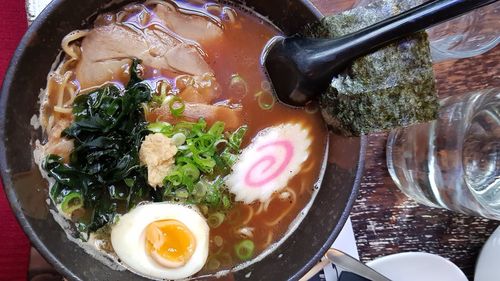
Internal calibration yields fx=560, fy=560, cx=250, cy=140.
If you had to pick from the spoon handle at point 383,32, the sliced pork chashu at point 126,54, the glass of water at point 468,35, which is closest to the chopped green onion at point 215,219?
the sliced pork chashu at point 126,54

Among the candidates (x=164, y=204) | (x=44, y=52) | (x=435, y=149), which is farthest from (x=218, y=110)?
(x=435, y=149)

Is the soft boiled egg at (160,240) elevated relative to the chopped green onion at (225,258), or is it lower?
elevated

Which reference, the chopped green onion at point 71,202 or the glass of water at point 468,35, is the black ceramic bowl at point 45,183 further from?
the glass of water at point 468,35

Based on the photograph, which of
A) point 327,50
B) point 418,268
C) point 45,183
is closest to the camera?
point 327,50

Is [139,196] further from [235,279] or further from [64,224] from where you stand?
[235,279]

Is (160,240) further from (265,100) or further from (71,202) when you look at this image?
(265,100)

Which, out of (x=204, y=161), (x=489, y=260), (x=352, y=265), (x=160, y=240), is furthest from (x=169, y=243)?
(x=489, y=260)
